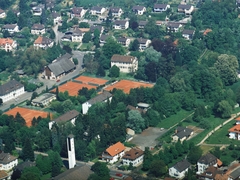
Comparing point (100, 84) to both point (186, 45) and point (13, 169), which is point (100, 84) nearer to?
point (186, 45)

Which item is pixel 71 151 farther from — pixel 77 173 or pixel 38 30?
pixel 38 30

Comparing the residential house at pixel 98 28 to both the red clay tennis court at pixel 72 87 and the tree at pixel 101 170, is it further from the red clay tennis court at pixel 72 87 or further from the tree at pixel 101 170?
the tree at pixel 101 170

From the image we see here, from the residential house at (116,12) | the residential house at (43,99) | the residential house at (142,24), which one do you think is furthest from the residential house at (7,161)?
the residential house at (116,12)

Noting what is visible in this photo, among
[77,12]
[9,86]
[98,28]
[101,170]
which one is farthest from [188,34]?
A: [101,170]

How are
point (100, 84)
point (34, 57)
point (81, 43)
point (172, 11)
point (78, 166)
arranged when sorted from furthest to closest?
point (172, 11)
point (81, 43)
point (34, 57)
point (100, 84)
point (78, 166)

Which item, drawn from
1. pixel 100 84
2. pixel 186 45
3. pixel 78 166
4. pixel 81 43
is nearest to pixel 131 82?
pixel 100 84
